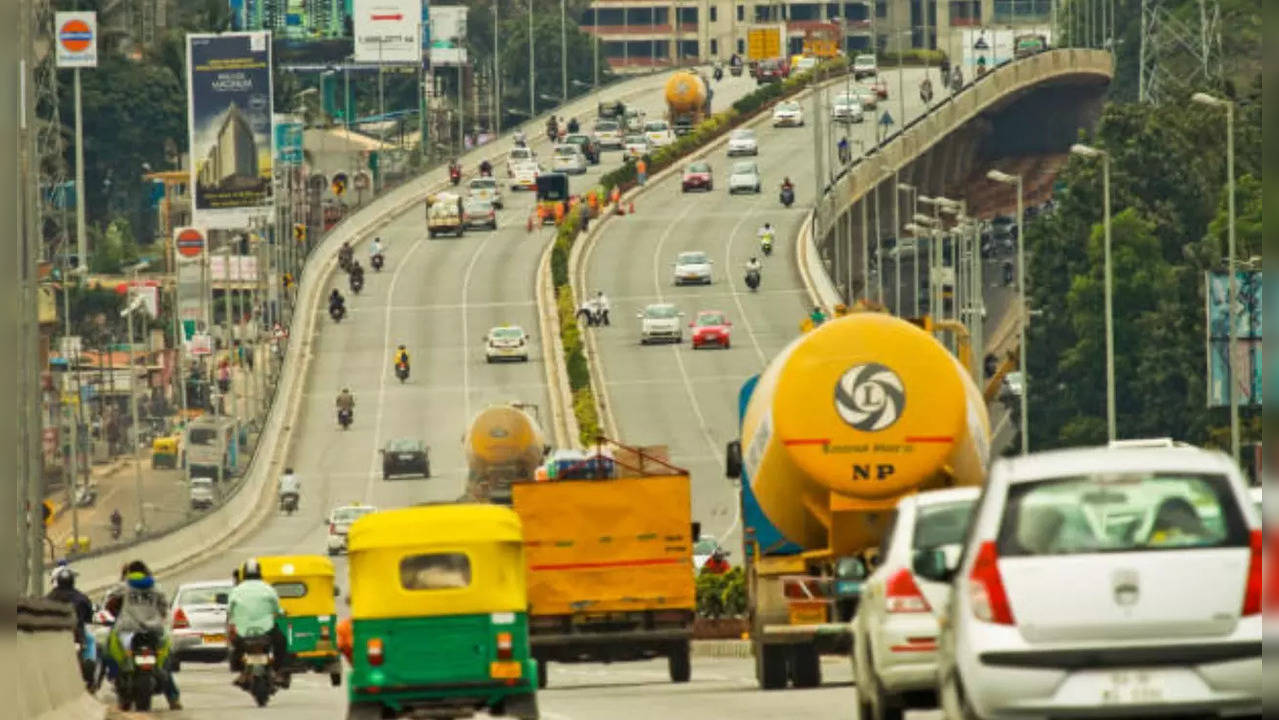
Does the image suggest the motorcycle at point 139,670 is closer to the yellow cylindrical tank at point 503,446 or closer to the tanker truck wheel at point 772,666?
the tanker truck wheel at point 772,666

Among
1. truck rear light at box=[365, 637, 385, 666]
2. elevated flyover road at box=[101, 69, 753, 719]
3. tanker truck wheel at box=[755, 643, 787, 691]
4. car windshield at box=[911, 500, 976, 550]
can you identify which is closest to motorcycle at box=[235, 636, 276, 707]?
tanker truck wheel at box=[755, 643, 787, 691]

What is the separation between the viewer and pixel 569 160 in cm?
17112

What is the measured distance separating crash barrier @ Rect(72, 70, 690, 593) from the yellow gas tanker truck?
52.2 meters

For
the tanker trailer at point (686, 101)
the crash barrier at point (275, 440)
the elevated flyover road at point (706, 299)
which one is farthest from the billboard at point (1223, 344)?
the tanker trailer at point (686, 101)

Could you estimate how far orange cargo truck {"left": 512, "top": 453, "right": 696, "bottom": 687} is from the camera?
124 feet

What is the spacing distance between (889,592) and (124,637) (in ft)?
38.9

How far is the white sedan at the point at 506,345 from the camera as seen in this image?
11644cm

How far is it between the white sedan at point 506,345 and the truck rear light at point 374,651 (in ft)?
291

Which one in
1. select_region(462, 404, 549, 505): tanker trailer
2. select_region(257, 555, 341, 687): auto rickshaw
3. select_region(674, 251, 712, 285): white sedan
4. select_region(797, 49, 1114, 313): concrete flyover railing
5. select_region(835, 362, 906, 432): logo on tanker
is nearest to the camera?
select_region(835, 362, 906, 432): logo on tanker

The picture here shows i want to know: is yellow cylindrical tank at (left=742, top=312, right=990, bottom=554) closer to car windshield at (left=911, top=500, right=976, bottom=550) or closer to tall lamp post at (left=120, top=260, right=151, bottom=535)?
car windshield at (left=911, top=500, right=976, bottom=550)

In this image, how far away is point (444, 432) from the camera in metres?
105

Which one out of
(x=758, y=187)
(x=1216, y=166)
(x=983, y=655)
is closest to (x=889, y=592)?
(x=983, y=655)

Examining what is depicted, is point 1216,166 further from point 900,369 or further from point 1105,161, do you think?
point 900,369

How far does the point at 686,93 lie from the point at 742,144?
14.9 m
